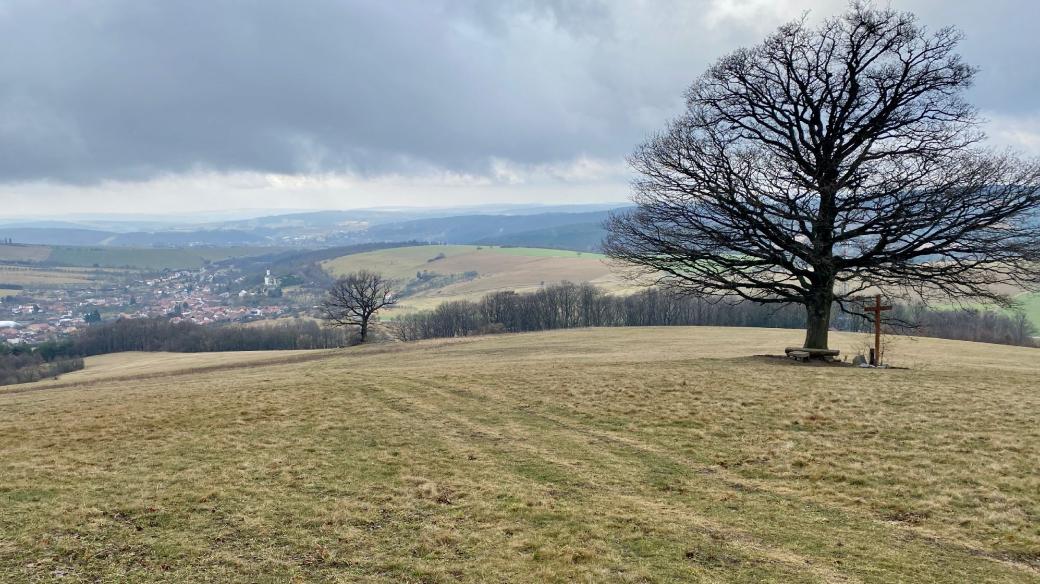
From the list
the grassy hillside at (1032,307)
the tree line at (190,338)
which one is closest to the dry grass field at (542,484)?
the tree line at (190,338)

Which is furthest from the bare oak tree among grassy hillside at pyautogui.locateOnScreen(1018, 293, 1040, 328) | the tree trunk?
grassy hillside at pyautogui.locateOnScreen(1018, 293, 1040, 328)

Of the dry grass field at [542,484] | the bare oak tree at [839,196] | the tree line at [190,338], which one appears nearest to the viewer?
the dry grass field at [542,484]

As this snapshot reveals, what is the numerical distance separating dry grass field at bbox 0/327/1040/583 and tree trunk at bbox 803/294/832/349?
5.30m

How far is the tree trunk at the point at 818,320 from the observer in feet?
81.8

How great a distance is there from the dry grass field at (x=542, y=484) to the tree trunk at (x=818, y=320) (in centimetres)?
530

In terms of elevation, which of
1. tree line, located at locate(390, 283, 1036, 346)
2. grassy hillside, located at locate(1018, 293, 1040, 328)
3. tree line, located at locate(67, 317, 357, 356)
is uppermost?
grassy hillside, located at locate(1018, 293, 1040, 328)

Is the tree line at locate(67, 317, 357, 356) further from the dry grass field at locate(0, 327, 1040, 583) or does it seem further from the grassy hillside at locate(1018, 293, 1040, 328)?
the grassy hillside at locate(1018, 293, 1040, 328)

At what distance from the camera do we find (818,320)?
83.0 ft

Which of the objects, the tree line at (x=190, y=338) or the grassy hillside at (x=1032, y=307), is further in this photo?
the tree line at (x=190, y=338)

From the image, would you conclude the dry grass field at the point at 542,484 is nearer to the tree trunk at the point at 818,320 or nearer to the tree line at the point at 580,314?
the tree trunk at the point at 818,320

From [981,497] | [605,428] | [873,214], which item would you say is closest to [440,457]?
[605,428]

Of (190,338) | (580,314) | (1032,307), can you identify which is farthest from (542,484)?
(1032,307)

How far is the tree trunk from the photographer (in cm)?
2494

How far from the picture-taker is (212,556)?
845 centimetres
